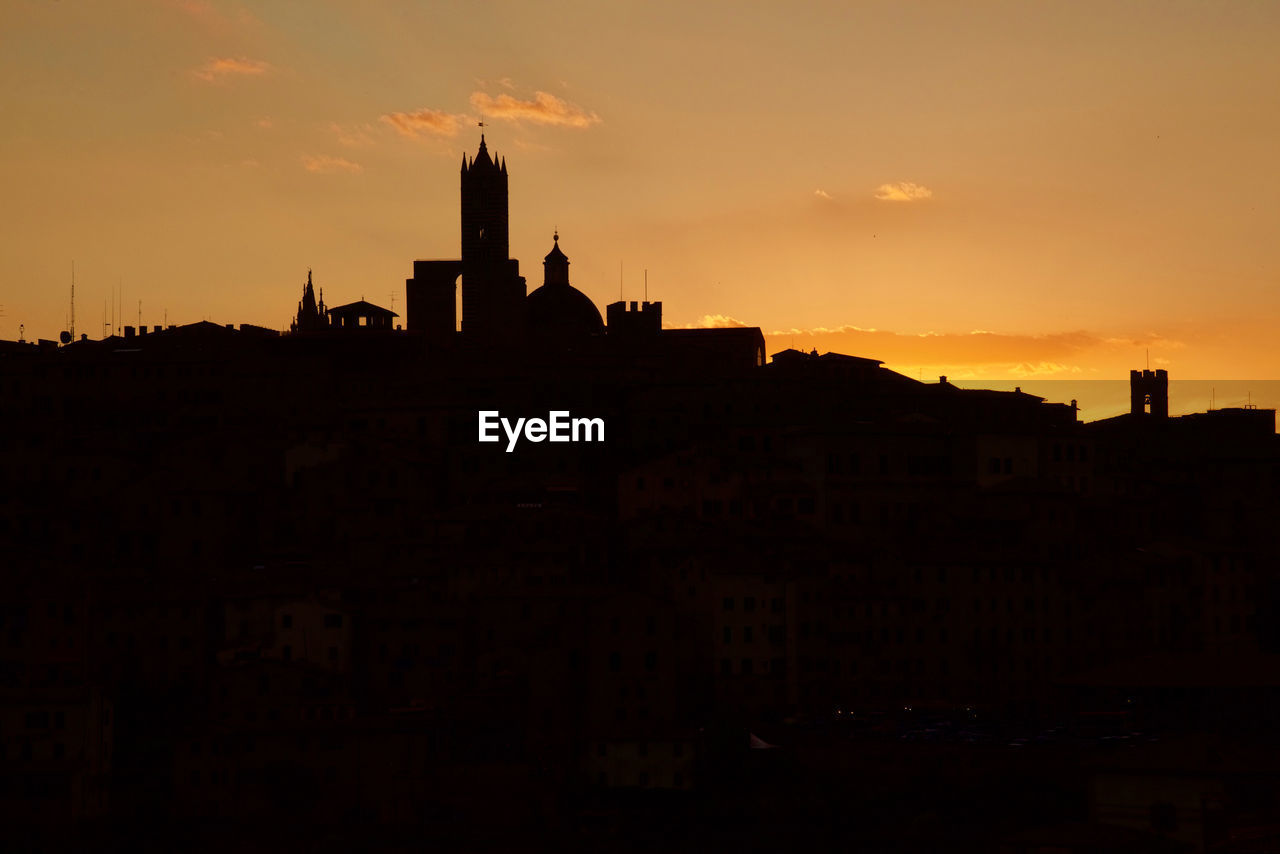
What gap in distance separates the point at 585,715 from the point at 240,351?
3563 cm

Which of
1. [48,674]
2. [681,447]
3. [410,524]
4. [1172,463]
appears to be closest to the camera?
[48,674]

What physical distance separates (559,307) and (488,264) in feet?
16.1

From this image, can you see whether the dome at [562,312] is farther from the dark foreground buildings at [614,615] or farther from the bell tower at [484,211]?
the dark foreground buildings at [614,615]

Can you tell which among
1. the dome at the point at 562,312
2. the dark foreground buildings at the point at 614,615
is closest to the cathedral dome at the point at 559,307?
the dome at the point at 562,312

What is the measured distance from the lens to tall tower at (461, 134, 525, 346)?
109 m

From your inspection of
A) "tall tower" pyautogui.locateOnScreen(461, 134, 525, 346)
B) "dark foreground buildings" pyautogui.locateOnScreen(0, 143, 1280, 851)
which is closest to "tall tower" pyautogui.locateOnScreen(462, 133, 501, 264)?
"tall tower" pyautogui.locateOnScreen(461, 134, 525, 346)

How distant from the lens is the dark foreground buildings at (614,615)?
186 feet

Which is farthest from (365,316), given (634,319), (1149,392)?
(1149,392)

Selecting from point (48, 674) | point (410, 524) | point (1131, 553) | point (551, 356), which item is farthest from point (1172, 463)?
point (48, 674)

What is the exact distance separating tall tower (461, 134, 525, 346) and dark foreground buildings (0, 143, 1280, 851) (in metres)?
18.0

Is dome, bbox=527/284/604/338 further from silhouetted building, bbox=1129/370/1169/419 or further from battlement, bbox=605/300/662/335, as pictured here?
silhouetted building, bbox=1129/370/1169/419

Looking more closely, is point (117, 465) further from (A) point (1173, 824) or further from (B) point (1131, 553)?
(A) point (1173, 824)

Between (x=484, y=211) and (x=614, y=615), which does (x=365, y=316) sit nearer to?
(x=484, y=211)

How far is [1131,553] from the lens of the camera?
2936 inches
